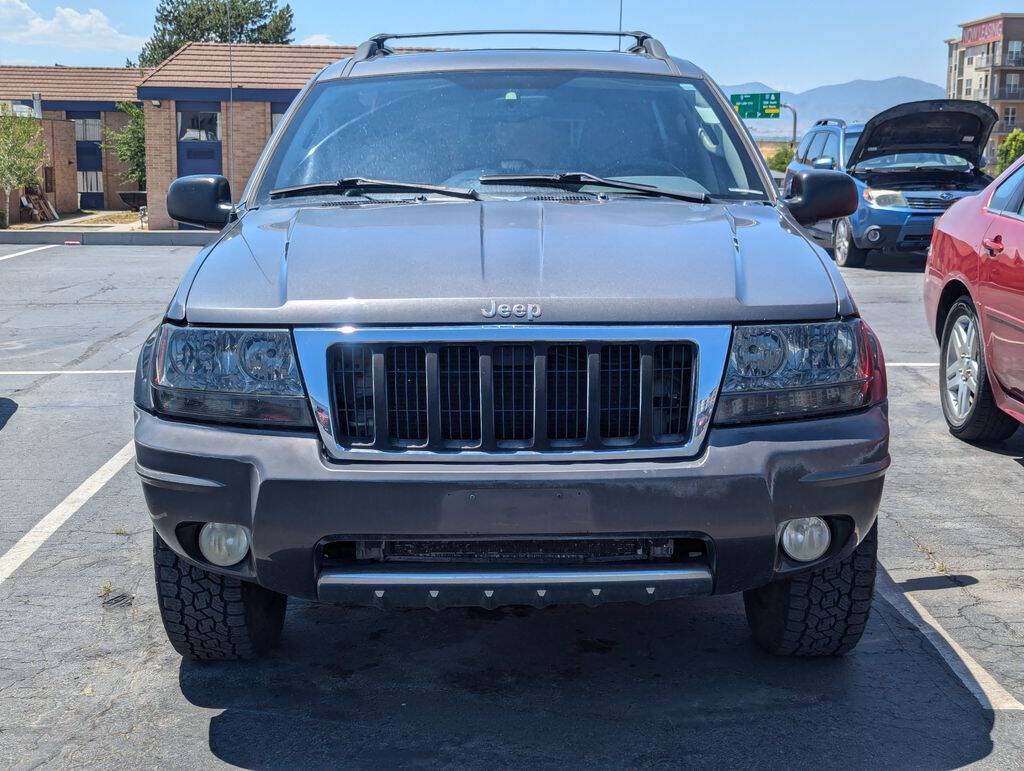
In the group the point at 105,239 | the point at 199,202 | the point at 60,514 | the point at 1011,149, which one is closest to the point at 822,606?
the point at 199,202

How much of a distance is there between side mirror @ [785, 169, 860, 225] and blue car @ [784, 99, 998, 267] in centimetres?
1031

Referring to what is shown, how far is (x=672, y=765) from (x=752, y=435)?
0.85 metres

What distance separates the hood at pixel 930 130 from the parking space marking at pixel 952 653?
34.4 feet

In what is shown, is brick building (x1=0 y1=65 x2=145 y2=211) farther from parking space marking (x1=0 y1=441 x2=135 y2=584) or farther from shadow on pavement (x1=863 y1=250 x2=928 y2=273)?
parking space marking (x1=0 y1=441 x2=135 y2=584)

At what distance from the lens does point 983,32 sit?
436 feet

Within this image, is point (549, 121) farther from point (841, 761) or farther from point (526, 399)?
point (841, 761)

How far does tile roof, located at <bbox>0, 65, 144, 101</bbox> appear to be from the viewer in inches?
2125

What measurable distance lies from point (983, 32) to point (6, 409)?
13947 centimetres

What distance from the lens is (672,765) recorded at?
3.30 meters

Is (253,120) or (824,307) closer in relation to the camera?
(824,307)

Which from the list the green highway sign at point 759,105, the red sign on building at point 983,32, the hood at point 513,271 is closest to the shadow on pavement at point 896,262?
the hood at point 513,271

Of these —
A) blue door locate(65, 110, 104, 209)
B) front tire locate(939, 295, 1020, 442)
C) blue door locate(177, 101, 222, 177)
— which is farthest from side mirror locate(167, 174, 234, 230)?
blue door locate(65, 110, 104, 209)

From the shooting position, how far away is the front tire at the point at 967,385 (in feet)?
22.1

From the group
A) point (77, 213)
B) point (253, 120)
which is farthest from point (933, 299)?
point (77, 213)
